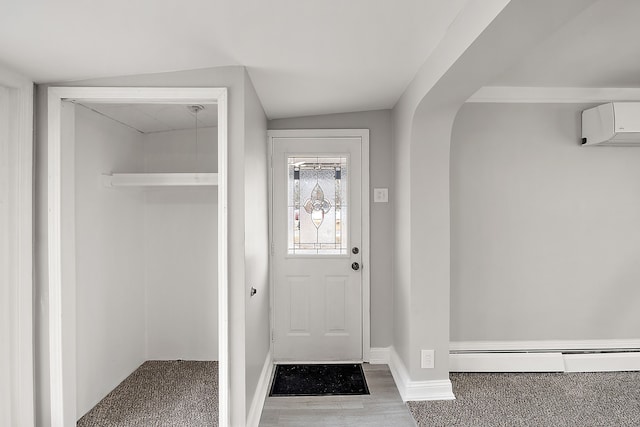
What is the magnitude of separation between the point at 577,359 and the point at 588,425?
826 mm

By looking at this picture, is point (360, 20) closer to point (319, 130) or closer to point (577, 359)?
point (319, 130)

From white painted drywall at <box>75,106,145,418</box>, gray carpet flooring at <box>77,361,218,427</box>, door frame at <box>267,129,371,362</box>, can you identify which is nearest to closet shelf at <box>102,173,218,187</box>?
white painted drywall at <box>75,106,145,418</box>

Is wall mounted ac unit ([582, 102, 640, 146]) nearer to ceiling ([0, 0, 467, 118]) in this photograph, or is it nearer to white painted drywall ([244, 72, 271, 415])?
ceiling ([0, 0, 467, 118])

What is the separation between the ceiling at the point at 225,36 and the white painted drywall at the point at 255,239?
1.10 feet

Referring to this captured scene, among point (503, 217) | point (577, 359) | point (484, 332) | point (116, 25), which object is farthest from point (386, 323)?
point (116, 25)

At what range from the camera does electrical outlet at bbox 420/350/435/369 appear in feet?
8.66

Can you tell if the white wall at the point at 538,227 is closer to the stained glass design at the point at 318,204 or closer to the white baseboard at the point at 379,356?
the white baseboard at the point at 379,356

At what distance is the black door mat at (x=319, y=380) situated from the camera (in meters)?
2.78

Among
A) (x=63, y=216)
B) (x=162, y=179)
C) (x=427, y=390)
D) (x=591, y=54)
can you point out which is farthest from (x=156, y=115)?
(x=591, y=54)

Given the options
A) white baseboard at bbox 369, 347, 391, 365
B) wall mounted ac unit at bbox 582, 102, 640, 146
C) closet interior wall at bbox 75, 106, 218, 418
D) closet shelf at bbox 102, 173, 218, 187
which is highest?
wall mounted ac unit at bbox 582, 102, 640, 146

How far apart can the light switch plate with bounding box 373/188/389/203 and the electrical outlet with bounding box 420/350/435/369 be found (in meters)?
1.31

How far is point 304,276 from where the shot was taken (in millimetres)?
3312

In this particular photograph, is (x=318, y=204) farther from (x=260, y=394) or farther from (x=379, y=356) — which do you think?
(x=260, y=394)

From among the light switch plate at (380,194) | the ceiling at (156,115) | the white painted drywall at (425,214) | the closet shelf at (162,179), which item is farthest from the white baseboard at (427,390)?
the ceiling at (156,115)
